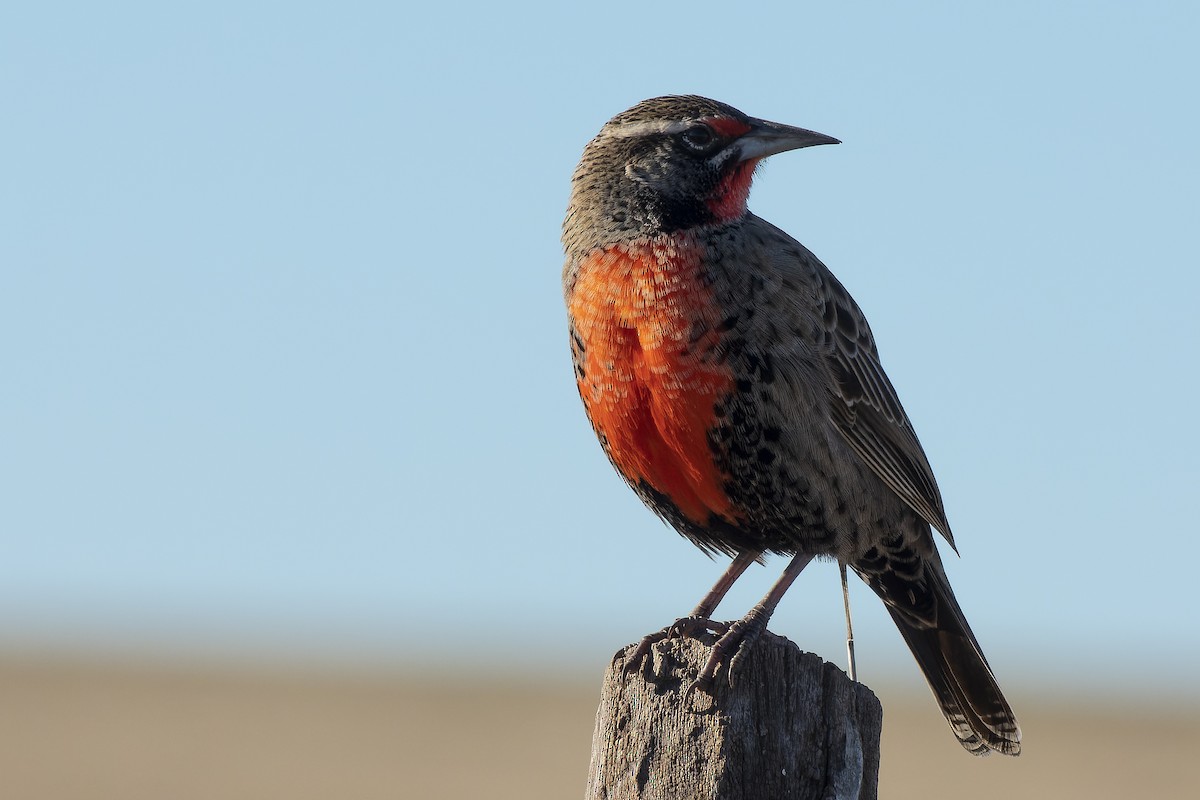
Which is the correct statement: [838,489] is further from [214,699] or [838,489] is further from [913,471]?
[214,699]

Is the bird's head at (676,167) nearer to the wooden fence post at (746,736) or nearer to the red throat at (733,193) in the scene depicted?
the red throat at (733,193)

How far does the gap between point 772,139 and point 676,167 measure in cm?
43

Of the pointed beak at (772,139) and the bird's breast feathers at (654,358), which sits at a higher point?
the pointed beak at (772,139)

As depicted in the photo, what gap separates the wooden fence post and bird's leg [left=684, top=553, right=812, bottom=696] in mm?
37

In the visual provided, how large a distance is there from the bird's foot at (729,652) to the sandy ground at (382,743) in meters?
16.9

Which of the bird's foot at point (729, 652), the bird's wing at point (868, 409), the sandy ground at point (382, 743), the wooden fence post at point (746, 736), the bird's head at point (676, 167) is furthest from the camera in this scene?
the sandy ground at point (382, 743)

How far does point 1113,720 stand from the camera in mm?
37062

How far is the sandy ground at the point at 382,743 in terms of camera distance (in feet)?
79.1

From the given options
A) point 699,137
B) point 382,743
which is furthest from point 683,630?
point 382,743

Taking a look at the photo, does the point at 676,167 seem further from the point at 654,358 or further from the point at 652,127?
the point at 654,358

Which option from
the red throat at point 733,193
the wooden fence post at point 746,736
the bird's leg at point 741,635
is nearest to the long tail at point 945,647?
the bird's leg at point 741,635

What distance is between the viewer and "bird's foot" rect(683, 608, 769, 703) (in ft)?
17.4

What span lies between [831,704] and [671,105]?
308 centimetres

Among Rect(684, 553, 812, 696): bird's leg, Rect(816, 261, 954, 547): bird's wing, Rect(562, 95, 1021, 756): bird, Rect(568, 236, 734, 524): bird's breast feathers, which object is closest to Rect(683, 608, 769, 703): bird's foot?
Rect(684, 553, 812, 696): bird's leg
